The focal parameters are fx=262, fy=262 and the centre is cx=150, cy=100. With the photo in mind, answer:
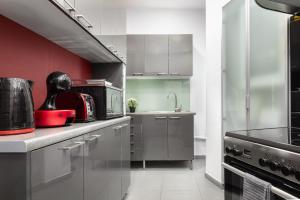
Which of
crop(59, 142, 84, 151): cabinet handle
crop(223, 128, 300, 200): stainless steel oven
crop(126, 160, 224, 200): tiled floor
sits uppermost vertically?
crop(59, 142, 84, 151): cabinet handle

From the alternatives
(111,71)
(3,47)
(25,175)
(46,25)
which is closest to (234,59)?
(111,71)

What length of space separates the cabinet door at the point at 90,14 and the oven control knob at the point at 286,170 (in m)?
1.40

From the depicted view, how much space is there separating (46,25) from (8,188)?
118 cm

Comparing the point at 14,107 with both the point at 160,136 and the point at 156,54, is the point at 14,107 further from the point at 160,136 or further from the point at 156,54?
the point at 156,54

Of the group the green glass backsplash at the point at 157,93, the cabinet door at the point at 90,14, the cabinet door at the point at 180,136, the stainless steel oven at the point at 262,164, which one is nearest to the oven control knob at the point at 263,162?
the stainless steel oven at the point at 262,164

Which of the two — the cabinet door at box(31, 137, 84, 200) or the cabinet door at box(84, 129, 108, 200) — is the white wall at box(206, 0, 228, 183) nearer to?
the cabinet door at box(84, 129, 108, 200)

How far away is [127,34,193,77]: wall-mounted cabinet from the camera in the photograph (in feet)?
14.1

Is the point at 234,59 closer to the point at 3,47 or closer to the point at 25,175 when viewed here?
the point at 3,47

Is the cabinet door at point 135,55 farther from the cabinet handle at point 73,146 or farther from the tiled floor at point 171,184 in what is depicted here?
the cabinet handle at point 73,146

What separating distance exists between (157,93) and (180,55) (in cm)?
82

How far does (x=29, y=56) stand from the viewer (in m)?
1.77

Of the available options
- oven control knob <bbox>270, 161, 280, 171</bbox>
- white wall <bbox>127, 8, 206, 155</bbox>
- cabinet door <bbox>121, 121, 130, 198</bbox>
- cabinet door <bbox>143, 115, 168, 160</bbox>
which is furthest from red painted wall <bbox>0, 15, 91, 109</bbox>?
white wall <bbox>127, 8, 206, 155</bbox>

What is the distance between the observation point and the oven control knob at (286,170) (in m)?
1.00

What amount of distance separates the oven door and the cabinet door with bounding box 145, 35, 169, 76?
116 inches
